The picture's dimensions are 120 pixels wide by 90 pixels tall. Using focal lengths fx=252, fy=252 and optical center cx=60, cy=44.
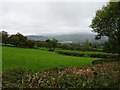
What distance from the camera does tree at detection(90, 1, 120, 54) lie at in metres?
26.2

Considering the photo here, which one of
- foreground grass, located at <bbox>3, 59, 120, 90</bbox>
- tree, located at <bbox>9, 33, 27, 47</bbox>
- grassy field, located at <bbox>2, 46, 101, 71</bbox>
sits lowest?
grassy field, located at <bbox>2, 46, 101, 71</bbox>

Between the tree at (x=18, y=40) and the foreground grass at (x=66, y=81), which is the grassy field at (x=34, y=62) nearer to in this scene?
the foreground grass at (x=66, y=81)

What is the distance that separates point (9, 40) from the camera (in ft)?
179

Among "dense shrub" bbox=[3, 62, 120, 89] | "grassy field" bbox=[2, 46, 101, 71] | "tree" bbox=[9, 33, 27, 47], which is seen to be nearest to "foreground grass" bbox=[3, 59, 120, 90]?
"dense shrub" bbox=[3, 62, 120, 89]

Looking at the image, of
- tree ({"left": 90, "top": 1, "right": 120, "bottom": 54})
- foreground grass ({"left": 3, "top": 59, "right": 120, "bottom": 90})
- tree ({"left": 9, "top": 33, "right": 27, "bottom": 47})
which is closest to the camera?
foreground grass ({"left": 3, "top": 59, "right": 120, "bottom": 90})

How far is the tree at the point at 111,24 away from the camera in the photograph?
1030 inches

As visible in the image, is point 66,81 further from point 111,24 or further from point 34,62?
point 111,24

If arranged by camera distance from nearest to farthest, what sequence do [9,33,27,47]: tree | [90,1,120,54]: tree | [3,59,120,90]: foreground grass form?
1. [3,59,120,90]: foreground grass
2. [90,1,120,54]: tree
3. [9,33,27,47]: tree

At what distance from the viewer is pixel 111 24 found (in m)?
26.4

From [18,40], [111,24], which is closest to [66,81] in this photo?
[111,24]

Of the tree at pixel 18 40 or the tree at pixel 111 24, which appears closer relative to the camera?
the tree at pixel 111 24

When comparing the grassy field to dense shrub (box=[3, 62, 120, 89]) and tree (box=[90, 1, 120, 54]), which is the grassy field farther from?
dense shrub (box=[3, 62, 120, 89])

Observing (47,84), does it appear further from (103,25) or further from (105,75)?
(103,25)

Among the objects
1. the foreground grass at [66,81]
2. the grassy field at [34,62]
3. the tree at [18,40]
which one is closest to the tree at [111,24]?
the grassy field at [34,62]
